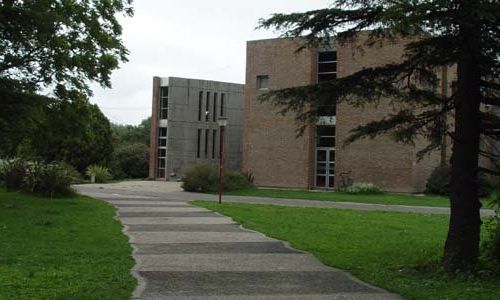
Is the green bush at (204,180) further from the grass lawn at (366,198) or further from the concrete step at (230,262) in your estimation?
the concrete step at (230,262)

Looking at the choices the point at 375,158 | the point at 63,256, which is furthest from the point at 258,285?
the point at 375,158

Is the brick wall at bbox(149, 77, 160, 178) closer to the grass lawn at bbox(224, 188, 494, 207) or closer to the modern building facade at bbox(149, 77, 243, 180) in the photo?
the modern building facade at bbox(149, 77, 243, 180)

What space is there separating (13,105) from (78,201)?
5.34 metres

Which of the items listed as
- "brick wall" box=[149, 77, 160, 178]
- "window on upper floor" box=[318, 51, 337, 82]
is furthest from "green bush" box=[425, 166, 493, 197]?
"brick wall" box=[149, 77, 160, 178]

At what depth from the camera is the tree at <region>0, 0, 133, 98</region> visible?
56.2 feet

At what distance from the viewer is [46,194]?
80.3ft

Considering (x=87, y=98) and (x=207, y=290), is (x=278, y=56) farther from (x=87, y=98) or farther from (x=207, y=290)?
(x=207, y=290)

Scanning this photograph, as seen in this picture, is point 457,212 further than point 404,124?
No

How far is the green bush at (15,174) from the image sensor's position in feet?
85.0

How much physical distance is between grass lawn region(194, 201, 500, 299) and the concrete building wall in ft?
63.1

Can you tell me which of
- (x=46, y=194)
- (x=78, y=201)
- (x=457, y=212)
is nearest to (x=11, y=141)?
(x=46, y=194)

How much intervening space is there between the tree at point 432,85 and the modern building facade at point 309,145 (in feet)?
83.2

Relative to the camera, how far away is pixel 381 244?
12.6 meters

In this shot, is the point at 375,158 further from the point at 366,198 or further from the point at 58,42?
the point at 58,42
